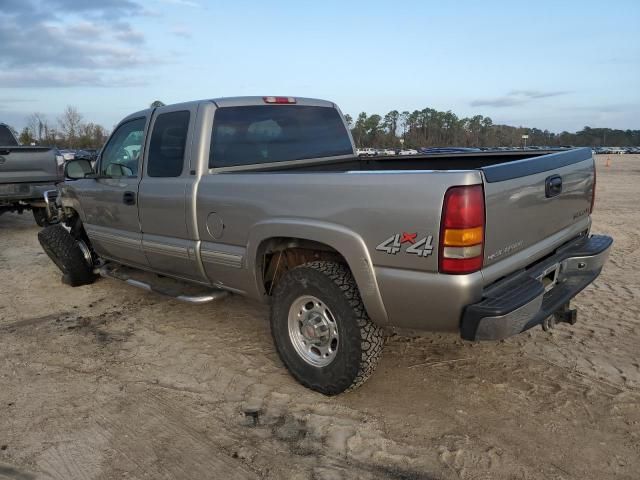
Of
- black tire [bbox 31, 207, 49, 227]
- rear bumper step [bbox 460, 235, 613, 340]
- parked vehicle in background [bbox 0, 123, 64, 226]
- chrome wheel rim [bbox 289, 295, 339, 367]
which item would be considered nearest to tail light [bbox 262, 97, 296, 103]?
chrome wheel rim [bbox 289, 295, 339, 367]

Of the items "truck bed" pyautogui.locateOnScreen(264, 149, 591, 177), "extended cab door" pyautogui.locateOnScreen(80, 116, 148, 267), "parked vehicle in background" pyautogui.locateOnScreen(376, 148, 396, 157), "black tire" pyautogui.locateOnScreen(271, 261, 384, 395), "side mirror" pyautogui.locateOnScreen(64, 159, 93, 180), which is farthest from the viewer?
"parked vehicle in background" pyautogui.locateOnScreen(376, 148, 396, 157)

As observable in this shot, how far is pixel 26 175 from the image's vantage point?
376 inches

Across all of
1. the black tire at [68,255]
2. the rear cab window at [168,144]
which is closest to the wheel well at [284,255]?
the rear cab window at [168,144]

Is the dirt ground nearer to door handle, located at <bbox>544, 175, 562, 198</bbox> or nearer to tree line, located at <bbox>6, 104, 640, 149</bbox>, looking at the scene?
door handle, located at <bbox>544, 175, 562, 198</bbox>

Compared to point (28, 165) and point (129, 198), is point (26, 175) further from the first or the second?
point (129, 198)

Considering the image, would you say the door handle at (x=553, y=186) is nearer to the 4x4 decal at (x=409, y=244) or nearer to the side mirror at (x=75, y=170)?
the 4x4 decal at (x=409, y=244)

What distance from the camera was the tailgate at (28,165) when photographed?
365 inches

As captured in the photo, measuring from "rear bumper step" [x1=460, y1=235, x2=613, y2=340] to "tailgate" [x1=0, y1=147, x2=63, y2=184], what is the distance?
934cm

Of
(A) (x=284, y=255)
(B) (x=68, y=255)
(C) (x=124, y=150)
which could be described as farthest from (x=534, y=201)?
(B) (x=68, y=255)

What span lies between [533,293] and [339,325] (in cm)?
114

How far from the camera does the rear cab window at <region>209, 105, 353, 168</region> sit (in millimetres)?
4082

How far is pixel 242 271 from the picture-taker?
3695 millimetres

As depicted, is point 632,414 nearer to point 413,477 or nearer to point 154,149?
point 413,477

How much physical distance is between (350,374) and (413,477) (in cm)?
76
